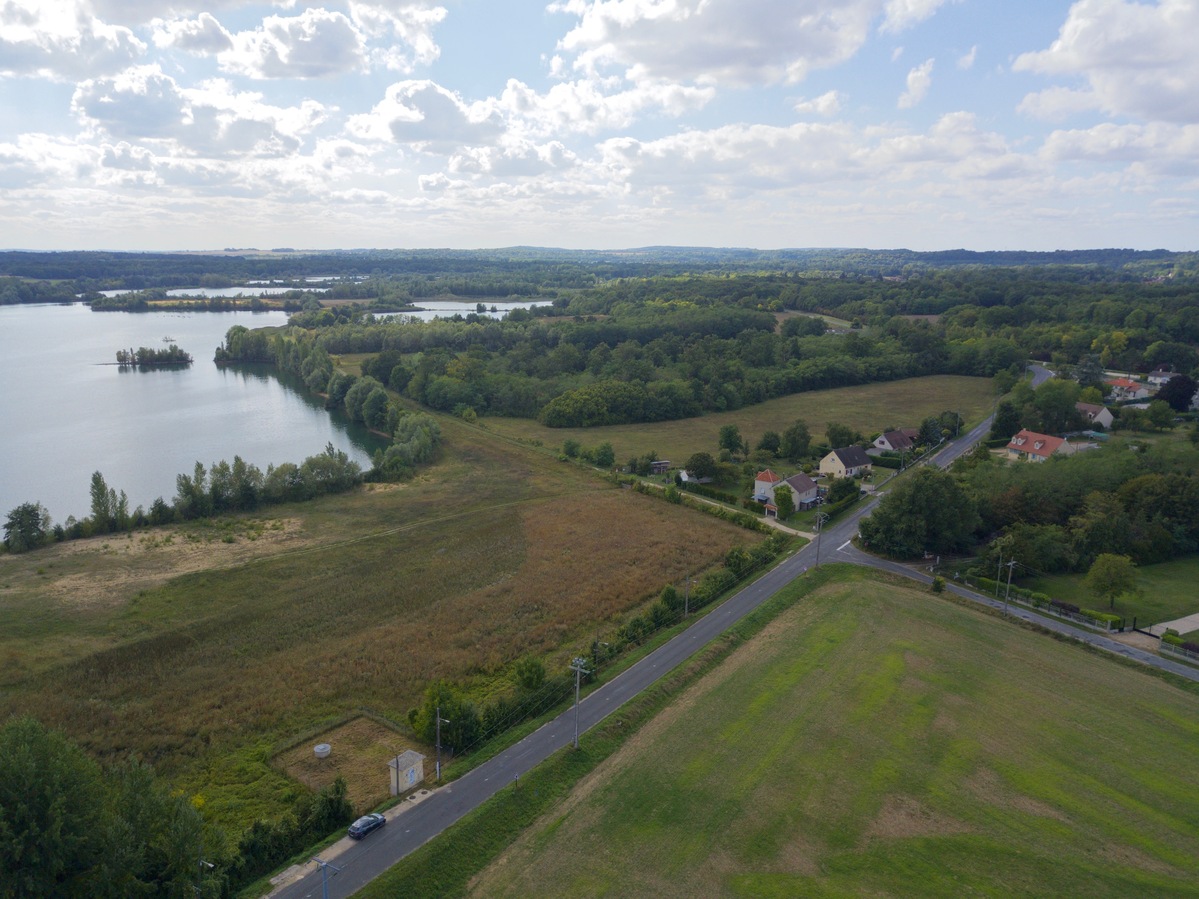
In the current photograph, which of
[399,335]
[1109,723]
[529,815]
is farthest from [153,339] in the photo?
[1109,723]

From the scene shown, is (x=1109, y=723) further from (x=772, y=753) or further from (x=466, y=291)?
(x=466, y=291)

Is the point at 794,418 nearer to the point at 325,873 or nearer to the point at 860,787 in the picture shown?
the point at 860,787

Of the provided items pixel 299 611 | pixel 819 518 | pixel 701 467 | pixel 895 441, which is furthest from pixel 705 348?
pixel 299 611

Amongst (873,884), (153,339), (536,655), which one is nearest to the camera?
(873,884)

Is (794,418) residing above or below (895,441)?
below

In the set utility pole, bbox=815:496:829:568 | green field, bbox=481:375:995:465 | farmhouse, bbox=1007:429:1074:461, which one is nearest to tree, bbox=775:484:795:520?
utility pole, bbox=815:496:829:568

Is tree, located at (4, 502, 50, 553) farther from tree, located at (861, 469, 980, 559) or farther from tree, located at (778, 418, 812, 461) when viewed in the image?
tree, located at (778, 418, 812, 461)
